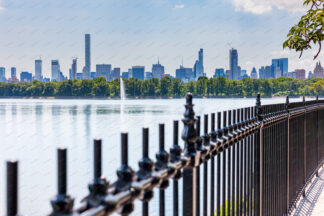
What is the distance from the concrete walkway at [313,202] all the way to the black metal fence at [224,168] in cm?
19

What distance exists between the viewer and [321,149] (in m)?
8.31

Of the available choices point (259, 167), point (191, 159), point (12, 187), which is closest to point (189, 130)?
point (191, 159)

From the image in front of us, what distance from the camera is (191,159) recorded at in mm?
2121

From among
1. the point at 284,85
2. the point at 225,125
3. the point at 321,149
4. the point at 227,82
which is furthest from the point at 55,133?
the point at 284,85

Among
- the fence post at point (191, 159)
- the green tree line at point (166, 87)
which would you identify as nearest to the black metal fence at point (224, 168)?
the fence post at point (191, 159)

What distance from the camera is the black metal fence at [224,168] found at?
1.22m

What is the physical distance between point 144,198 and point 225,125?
1.43 m

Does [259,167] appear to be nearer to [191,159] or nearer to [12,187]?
[191,159]

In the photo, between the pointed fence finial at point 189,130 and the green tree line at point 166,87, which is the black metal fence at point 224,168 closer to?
the pointed fence finial at point 189,130

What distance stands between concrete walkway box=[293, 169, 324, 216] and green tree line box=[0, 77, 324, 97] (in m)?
118

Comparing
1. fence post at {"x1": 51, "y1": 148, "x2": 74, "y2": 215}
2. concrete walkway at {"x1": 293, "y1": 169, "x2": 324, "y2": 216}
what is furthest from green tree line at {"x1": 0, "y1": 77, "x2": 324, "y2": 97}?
fence post at {"x1": 51, "y1": 148, "x2": 74, "y2": 215}

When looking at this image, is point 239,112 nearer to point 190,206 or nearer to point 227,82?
point 190,206

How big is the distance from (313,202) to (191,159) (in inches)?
182

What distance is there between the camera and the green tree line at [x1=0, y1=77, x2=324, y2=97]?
124 metres
